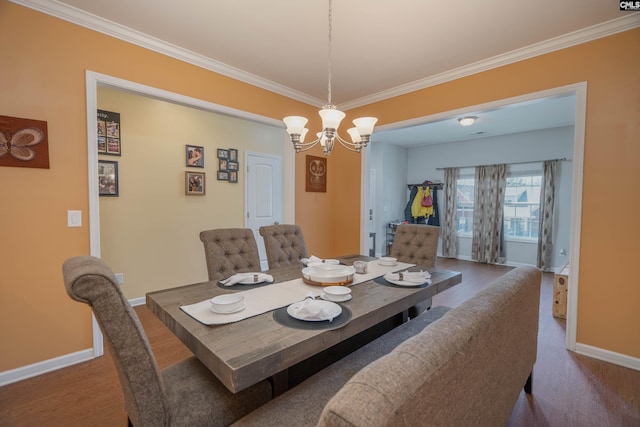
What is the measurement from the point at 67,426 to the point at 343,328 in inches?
67.9

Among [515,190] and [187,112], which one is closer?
[187,112]

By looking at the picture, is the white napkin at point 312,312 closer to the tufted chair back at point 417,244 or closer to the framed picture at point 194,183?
the tufted chair back at point 417,244

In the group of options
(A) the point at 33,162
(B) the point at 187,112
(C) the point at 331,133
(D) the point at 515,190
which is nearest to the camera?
(C) the point at 331,133

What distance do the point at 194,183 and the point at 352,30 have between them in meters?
2.69

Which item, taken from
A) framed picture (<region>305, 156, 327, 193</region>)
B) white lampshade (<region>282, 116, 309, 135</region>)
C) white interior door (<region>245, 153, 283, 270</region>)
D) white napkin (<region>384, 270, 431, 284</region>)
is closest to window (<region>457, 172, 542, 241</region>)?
framed picture (<region>305, 156, 327, 193</region>)

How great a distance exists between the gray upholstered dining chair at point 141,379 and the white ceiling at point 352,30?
2.04 meters

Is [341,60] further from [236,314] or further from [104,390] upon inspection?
[104,390]

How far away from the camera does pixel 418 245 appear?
2.66 metres

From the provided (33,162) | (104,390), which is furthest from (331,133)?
(104,390)

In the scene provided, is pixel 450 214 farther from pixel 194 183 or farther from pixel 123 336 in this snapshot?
pixel 123 336

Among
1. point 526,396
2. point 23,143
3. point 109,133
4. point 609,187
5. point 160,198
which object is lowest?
point 526,396

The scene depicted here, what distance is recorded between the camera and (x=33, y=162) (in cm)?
201

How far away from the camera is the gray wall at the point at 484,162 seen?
5203mm

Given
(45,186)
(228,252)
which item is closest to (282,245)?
(228,252)
